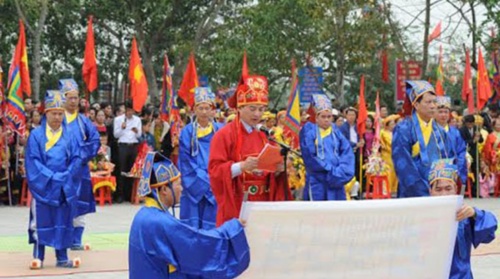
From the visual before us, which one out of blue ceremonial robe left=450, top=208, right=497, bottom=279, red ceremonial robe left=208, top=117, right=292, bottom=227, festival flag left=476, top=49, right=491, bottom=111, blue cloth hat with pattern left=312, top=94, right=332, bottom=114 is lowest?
blue ceremonial robe left=450, top=208, right=497, bottom=279

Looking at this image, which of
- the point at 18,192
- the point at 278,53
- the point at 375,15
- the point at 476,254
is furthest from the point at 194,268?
the point at 278,53

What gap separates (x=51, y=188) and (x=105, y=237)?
2.42 metres

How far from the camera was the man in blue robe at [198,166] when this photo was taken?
31.3ft

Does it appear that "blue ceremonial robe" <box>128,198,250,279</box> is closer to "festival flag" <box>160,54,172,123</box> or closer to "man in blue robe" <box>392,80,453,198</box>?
"man in blue robe" <box>392,80,453,198</box>

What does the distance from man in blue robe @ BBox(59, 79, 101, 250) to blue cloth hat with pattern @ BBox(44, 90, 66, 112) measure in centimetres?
24

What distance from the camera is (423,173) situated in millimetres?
8234

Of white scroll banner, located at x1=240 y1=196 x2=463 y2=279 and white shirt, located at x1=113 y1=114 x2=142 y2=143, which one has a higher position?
white shirt, located at x1=113 y1=114 x2=142 y2=143

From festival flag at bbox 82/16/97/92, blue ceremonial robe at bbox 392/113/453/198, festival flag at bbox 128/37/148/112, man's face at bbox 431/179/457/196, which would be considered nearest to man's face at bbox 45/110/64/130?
blue ceremonial robe at bbox 392/113/453/198

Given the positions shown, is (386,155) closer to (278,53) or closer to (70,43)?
(278,53)

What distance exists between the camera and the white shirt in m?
16.1

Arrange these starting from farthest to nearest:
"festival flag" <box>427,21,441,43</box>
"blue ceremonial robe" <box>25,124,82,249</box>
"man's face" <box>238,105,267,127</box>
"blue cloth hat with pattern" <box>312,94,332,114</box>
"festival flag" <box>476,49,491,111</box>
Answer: "festival flag" <box>427,21,441,43</box>
"festival flag" <box>476,49,491,111</box>
"blue cloth hat with pattern" <box>312,94,332,114</box>
"blue ceremonial robe" <box>25,124,82,249</box>
"man's face" <box>238,105,267,127</box>

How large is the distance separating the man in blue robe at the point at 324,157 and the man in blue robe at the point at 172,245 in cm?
454

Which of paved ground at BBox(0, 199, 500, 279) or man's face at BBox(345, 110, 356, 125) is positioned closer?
paved ground at BBox(0, 199, 500, 279)

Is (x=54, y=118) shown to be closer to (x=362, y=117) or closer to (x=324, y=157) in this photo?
(x=324, y=157)
